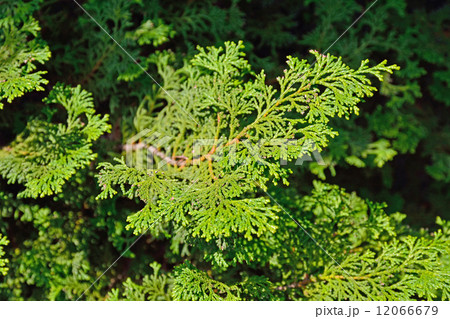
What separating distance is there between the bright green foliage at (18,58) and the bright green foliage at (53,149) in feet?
0.77

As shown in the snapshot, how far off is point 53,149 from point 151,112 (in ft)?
2.43

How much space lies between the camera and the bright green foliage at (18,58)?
6.16ft

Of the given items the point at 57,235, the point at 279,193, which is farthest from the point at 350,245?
the point at 57,235

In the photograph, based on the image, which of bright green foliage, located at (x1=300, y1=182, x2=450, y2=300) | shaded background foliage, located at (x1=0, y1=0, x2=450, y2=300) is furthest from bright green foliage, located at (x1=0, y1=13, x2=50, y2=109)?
bright green foliage, located at (x1=300, y1=182, x2=450, y2=300)

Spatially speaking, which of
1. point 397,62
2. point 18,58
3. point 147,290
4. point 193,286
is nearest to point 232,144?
point 193,286

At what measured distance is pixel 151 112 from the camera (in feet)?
8.78

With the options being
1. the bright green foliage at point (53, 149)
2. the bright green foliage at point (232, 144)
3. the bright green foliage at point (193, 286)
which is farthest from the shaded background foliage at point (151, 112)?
the bright green foliage at point (232, 144)

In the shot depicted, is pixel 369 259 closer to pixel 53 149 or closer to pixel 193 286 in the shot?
pixel 193 286

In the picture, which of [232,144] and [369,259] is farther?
[369,259]

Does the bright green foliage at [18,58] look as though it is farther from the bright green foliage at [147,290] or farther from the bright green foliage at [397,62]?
the bright green foliage at [397,62]

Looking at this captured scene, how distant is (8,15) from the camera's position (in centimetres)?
232

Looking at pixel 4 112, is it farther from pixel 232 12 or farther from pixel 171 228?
pixel 232 12

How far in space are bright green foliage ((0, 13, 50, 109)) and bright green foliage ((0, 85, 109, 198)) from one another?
0.23 m

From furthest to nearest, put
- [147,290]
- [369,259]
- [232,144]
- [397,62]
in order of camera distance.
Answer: [397,62], [147,290], [369,259], [232,144]
